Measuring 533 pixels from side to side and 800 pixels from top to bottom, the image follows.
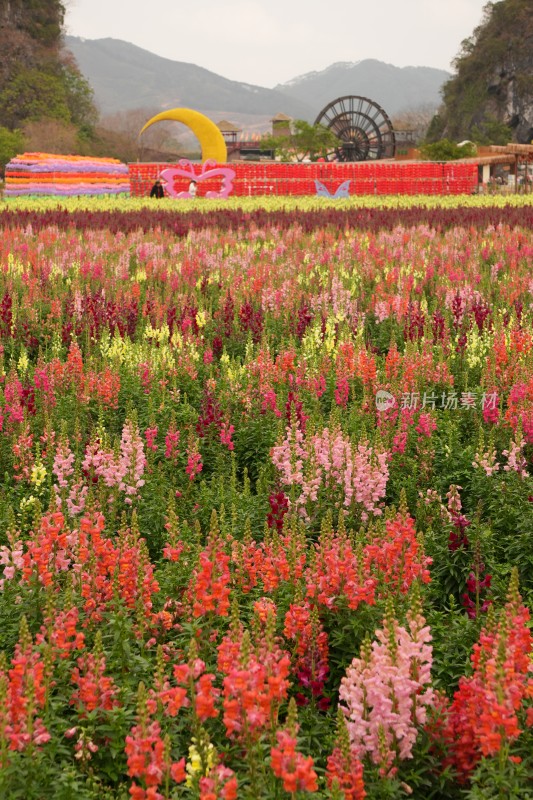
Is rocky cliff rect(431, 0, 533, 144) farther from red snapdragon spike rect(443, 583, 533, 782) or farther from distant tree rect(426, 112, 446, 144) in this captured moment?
red snapdragon spike rect(443, 583, 533, 782)

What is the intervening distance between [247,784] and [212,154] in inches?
1947

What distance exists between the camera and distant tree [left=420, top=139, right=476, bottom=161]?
2579 inches

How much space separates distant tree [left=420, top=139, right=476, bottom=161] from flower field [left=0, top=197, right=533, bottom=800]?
54933 mm

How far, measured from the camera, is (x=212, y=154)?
50812 mm

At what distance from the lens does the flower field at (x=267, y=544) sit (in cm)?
336

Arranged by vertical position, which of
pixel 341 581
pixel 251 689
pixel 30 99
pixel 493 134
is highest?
pixel 30 99

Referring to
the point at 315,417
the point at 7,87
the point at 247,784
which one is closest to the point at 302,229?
the point at 315,417

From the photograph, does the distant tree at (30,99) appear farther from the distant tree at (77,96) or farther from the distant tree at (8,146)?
the distant tree at (8,146)

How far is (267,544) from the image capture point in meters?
4.97

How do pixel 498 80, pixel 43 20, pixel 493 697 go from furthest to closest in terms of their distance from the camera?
pixel 498 80 → pixel 43 20 → pixel 493 697

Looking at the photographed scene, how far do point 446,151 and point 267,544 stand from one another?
211ft

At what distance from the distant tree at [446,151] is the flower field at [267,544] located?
54933 millimetres

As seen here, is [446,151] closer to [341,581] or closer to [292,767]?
[341,581]

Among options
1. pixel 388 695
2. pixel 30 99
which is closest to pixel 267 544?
pixel 388 695
